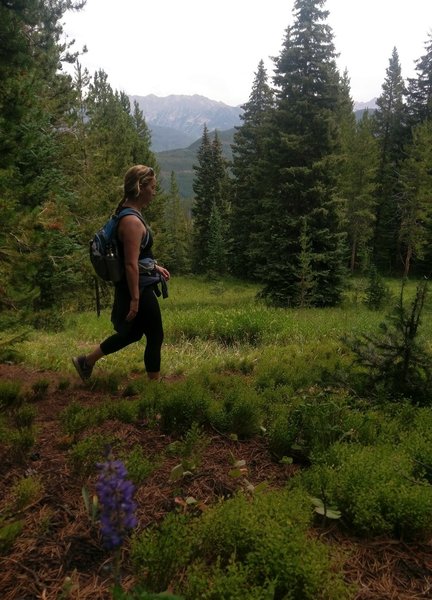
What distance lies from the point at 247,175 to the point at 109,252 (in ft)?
103

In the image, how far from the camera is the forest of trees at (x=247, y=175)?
6051 millimetres

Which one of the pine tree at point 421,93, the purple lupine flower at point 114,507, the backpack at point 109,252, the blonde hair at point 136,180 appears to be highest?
the pine tree at point 421,93

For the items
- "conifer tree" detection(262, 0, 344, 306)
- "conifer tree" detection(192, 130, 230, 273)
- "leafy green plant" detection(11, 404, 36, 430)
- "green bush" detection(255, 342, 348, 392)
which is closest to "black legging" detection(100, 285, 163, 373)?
"leafy green plant" detection(11, 404, 36, 430)

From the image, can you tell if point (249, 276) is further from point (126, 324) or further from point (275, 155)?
point (126, 324)

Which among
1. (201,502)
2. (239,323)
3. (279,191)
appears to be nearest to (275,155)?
(279,191)

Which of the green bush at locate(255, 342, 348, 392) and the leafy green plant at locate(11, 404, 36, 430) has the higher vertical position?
the leafy green plant at locate(11, 404, 36, 430)

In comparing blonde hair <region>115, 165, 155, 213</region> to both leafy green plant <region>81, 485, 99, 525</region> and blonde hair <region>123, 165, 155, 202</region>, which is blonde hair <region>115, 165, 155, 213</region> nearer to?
blonde hair <region>123, 165, 155, 202</region>

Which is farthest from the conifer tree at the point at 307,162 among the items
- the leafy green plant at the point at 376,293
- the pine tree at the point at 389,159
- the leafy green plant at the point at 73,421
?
the pine tree at the point at 389,159

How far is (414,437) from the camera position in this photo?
3227 mm

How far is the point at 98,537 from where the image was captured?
2219 millimetres

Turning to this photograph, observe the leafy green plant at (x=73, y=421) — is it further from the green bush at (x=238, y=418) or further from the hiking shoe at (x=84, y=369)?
the hiking shoe at (x=84, y=369)

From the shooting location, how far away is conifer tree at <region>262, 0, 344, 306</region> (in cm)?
1902

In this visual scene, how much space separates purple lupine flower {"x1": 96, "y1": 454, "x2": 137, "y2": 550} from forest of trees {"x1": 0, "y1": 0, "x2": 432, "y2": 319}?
13.6 feet

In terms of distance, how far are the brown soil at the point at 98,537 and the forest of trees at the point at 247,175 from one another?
275 centimetres
